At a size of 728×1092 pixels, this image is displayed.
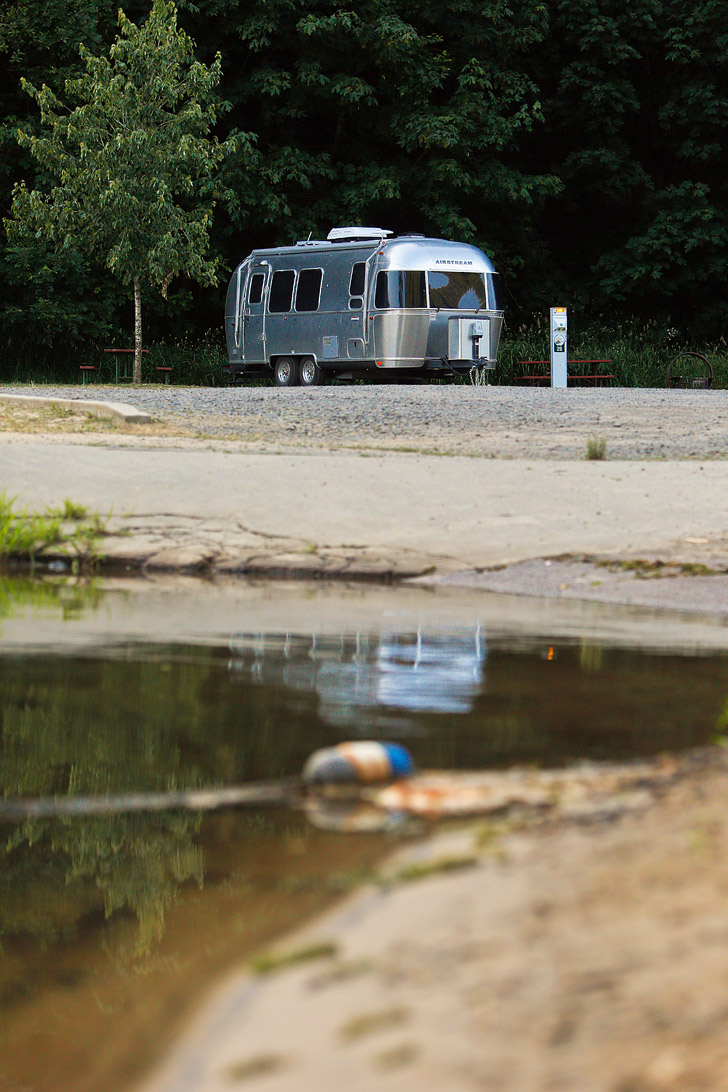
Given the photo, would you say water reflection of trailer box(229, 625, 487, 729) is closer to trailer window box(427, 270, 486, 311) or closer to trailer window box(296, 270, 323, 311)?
trailer window box(427, 270, 486, 311)

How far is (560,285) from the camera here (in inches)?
1524

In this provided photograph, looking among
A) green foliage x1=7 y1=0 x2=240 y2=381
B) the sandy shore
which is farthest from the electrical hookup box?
the sandy shore

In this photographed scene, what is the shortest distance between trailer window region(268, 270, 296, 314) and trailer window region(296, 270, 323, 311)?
19 centimetres

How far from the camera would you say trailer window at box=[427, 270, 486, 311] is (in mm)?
24875

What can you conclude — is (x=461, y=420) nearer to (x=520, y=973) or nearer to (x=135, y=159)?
(x=520, y=973)

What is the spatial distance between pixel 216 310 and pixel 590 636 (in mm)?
33710

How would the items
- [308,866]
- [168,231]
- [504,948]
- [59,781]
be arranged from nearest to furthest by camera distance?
[504,948]
[308,866]
[59,781]
[168,231]

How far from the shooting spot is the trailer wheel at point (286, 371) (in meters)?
26.5

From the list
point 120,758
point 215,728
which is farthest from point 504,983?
point 215,728

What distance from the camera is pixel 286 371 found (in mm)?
26672

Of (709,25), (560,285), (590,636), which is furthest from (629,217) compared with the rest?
(590,636)

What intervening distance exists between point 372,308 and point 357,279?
797 mm

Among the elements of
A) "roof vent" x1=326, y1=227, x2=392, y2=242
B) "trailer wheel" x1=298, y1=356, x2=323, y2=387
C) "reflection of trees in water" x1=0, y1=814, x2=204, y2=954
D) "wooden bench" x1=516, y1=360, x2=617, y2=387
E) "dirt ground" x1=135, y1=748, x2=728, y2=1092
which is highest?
"roof vent" x1=326, y1=227, x2=392, y2=242

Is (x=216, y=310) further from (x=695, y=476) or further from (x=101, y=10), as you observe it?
(x=695, y=476)
